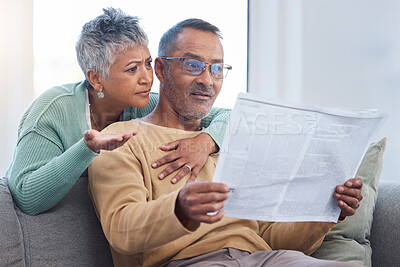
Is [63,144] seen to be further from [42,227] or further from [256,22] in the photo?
[256,22]

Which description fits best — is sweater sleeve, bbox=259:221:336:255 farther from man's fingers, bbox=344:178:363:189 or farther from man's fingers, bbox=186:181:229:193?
man's fingers, bbox=186:181:229:193

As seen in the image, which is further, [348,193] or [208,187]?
[348,193]

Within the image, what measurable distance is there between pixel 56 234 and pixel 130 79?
542 mm

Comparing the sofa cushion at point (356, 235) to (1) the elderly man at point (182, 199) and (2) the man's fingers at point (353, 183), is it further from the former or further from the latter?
(2) the man's fingers at point (353, 183)

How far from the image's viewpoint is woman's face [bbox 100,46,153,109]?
5.25 ft

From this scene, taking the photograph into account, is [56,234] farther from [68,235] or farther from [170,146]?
[170,146]

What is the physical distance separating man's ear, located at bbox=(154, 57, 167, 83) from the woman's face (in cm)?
4

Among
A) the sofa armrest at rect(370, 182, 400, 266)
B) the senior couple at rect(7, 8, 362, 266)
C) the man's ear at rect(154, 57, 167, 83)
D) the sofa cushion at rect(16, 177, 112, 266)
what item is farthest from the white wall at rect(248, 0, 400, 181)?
the sofa cushion at rect(16, 177, 112, 266)

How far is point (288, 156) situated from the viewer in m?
1.15

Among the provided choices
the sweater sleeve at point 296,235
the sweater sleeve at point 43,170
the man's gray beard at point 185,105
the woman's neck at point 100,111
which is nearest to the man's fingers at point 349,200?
the sweater sleeve at point 296,235

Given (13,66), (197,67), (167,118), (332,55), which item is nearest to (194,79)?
(197,67)

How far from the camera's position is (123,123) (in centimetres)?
152

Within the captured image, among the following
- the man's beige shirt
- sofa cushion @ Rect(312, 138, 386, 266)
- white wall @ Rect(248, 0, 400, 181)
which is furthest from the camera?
white wall @ Rect(248, 0, 400, 181)

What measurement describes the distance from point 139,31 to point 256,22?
70.2 inches
